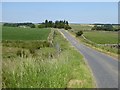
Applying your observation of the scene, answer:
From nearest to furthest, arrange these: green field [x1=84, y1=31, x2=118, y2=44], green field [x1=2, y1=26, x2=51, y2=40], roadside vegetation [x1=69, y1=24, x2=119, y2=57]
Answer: roadside vegetation [x1=69, y1=24, x2=119, y2=57], green field [x1=84, y1=31, x2=118, y2=44], green field [x1=2, y1=26, x2=51, y2=40]

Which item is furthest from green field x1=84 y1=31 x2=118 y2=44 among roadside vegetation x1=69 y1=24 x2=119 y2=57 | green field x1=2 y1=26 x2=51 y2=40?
green field x1=2 y1=26 x2=51 y2=40

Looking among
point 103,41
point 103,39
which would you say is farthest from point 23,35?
point 103,41

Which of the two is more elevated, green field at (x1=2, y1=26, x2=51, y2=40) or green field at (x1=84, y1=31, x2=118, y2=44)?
green field at (x1=2, y1=26, x2=51, y2=40)

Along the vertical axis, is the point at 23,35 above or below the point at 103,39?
above

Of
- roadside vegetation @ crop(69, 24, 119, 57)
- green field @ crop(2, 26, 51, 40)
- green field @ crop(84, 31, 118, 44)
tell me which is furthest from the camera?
green field @ crop(2, 26, 51, 40)

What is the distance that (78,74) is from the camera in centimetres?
1767

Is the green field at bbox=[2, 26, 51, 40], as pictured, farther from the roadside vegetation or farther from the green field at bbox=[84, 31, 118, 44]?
the green field at bbox=[84, 31, 118, 44]

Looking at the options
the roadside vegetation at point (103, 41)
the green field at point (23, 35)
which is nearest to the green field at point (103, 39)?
the roadside vegetation at point (103, 41)

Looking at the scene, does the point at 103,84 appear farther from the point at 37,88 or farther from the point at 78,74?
the point at 37,88

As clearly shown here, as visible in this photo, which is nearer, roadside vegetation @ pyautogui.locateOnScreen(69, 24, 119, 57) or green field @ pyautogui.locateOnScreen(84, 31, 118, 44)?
roadside vegetation @ pyautogui.locateOnScreen(69, 24, 119, 57)

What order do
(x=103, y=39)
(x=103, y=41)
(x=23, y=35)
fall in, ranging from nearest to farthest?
(x=103, y=41) → (x=103, y=39) → (x=23, y=35)

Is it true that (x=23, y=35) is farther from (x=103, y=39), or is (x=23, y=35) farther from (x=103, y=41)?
(x=103, y=41)

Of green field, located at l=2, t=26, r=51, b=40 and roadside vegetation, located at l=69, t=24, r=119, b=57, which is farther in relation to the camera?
green field, located at l=2, t=26, r=51, b=40

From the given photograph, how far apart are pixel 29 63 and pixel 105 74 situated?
800cm
